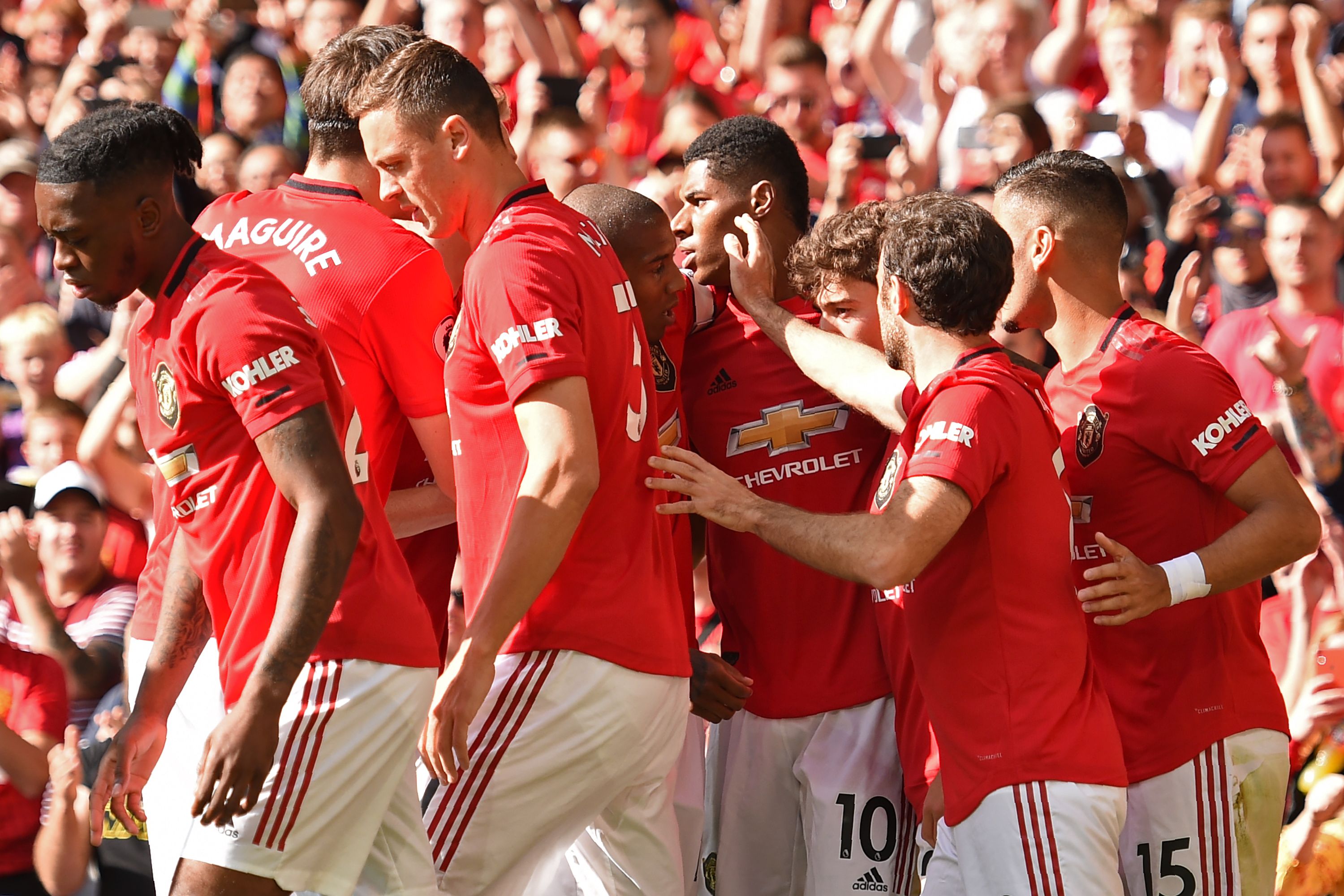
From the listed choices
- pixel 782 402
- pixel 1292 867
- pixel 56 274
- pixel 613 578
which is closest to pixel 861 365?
pixel 782 402

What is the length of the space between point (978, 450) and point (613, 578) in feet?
2.84

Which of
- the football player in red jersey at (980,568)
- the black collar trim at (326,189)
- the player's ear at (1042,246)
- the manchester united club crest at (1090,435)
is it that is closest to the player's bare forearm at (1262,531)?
the manchester united club crest at (1090,435)

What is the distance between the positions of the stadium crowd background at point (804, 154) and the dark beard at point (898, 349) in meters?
A: 1.29

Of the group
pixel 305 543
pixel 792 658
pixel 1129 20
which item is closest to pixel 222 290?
pixel 305 543

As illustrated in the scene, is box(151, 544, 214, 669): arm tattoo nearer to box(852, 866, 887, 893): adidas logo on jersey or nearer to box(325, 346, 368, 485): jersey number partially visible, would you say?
box(325, 346, 368, 485): jersey number partially visible

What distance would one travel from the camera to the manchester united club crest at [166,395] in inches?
122

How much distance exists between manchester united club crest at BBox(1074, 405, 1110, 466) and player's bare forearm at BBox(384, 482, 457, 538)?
1638 millimetres

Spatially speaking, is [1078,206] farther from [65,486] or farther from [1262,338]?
[65,486]

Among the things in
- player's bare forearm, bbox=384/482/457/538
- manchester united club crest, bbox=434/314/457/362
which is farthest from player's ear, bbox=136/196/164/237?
player's bare forearm, bbox=384/482/457/538

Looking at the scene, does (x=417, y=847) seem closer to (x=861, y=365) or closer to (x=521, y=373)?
(x=521, y=373)

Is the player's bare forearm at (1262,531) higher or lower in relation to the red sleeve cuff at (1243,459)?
lower

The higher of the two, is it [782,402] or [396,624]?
[396,624]

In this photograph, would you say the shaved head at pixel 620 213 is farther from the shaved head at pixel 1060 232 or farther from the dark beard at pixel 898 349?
the shaved head at pixel 1060 232

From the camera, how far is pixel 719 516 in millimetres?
3625
